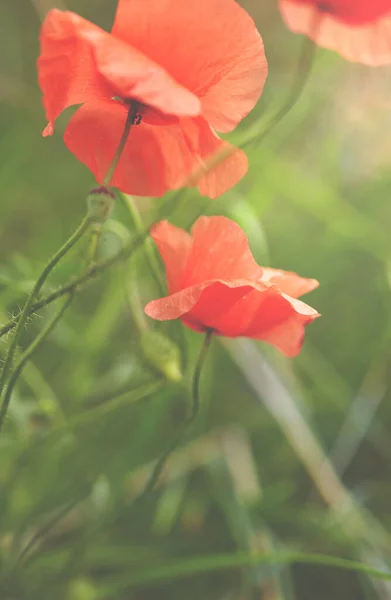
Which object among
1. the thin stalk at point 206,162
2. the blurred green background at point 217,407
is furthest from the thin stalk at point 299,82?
the blurred green background at point 217,407

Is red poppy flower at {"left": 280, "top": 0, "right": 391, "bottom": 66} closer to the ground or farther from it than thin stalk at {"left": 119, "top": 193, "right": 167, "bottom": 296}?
Result: farther from it

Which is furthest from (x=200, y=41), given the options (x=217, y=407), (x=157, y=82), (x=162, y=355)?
(x=217, y=407)

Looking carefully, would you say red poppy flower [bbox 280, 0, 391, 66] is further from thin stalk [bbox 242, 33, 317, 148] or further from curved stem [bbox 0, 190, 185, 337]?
curved stem [bbox 0, 190, 185, 337]

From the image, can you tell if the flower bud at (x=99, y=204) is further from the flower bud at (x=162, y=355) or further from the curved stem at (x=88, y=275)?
the flower bud at (x=162, y=355)

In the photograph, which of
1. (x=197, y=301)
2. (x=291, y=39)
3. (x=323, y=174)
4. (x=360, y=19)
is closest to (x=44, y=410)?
(x=197, y=301)

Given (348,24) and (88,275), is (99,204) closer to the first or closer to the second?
(88,275)

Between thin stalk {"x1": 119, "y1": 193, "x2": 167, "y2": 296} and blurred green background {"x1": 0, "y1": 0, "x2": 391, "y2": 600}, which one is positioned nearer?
thin stalk {"x1": 119, "y1": 193, "x2": 167, "y2": 296}

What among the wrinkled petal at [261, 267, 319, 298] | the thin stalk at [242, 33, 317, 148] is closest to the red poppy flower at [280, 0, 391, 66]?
the thin stalk at [242, 33, 317, 148]

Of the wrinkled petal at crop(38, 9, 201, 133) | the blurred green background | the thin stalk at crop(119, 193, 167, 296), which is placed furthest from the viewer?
the blurred green background

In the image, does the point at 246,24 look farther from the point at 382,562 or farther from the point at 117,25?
the point at 382,562
